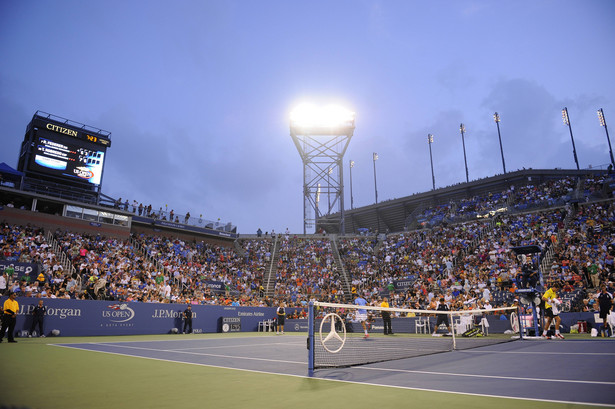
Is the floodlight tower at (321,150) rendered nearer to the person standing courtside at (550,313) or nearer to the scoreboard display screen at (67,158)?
the scoreboard display screen at (67,158)

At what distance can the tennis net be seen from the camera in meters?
10.1

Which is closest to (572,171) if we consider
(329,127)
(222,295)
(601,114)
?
(601,114)

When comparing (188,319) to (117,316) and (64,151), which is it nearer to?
(117,316)

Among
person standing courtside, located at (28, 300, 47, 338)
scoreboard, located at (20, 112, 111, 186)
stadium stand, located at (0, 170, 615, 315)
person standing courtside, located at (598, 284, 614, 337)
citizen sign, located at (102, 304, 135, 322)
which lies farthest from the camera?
scoreboard, located at (20, 112, 111, 186)

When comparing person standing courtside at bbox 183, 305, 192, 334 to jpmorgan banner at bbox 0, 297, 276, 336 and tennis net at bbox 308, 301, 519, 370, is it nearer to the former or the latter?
jpmorgan banner at bbox 0, 297, 276, 336

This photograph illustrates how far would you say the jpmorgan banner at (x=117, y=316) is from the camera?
737 inches

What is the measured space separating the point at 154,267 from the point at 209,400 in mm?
28400

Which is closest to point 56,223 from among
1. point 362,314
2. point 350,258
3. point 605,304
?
point 362,314

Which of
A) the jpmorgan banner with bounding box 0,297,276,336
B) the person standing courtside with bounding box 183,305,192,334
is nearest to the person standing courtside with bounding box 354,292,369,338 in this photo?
the jpmorgan banner with bounding box 0,297,276,336

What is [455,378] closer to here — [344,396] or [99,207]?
[344,396]

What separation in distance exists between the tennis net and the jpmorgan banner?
7252 mm

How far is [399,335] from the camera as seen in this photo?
22.7 metres

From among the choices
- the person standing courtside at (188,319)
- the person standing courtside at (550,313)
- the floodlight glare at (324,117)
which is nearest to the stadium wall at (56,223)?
the person standing courtside at (188,319)

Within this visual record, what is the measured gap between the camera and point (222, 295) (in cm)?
3234
